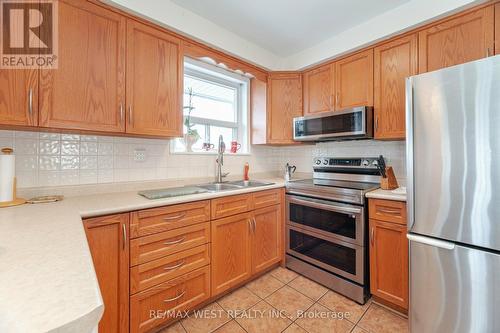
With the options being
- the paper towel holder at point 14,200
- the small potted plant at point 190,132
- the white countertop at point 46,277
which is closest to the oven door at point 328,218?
the small potted plant at point 190,132

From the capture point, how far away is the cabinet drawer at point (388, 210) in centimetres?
155

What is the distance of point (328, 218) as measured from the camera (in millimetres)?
1922

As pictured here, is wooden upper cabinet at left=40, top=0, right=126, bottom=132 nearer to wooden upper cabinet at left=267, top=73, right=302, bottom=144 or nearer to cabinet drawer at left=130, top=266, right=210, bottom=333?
cabinet drawer at left=130, top=266, right=210, bottom=333

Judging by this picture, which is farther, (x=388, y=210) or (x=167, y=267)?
(x=388, y=210)

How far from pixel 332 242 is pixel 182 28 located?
222cm

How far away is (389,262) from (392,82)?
149 centimetres

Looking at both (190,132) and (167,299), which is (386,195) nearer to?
(167,299)

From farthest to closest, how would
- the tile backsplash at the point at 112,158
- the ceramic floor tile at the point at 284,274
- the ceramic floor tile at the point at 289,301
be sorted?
the ceramic floor tile at the point at 284,274 < the ceramic floor tile at the point at 289,301 < the tile backsplash at the point at 112,158

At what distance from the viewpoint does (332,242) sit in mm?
1892

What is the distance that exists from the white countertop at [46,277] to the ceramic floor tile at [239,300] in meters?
1.29

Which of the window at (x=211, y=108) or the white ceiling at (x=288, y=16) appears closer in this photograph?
the white ceiling at (x=288, y=16)

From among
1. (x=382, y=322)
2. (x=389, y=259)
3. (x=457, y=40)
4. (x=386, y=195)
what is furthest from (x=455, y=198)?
(x=457, y=40)

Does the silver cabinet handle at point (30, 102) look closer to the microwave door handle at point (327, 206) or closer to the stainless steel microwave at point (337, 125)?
the microwave door handle at point (327, 206)

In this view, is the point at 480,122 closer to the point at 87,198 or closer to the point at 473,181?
the point at 473,181
